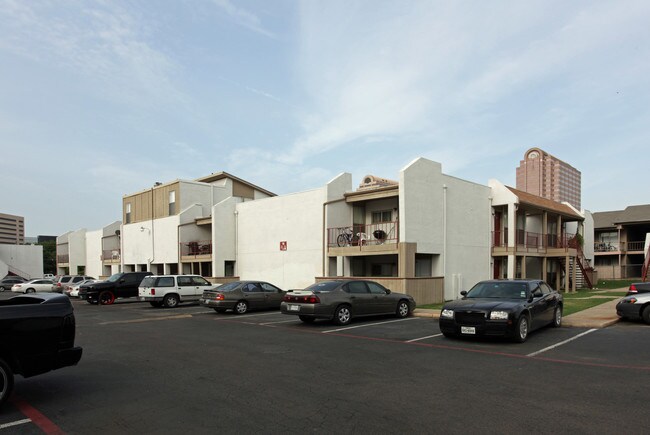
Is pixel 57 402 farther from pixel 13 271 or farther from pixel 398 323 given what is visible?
pixel 13 271

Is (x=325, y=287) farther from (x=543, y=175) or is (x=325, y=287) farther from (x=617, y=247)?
(x=543, y=175)

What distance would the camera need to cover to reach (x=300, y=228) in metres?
24.6

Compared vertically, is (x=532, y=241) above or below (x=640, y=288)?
above

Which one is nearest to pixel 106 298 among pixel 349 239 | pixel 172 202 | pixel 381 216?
pixel 172 202

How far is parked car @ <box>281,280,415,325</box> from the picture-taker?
44.5ft

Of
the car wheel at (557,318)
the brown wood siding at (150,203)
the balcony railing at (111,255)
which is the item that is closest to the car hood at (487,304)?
the car wheel at (557,318)

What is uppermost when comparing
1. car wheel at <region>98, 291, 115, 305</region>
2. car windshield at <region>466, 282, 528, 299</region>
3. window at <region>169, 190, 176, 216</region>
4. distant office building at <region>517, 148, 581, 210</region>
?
distant office building at <region>517, 148, 581, 210</region>

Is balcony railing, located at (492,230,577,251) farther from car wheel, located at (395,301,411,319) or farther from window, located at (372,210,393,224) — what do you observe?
car wheel, located at (395,301,411,319)

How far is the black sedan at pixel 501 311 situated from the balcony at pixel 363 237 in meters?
9.03

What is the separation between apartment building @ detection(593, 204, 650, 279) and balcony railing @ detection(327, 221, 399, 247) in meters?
33.7

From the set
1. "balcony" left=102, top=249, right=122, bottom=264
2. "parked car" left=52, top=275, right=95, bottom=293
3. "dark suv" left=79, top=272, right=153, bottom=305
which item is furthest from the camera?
"balcony" left=102, top=249, right=122, bottom=264

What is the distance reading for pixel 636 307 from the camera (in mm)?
13242

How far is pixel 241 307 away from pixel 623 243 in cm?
4313

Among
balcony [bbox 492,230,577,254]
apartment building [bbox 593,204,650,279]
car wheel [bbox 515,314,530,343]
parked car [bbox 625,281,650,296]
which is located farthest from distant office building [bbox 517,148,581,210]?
car wheel [bbox 515,314,530,343]
